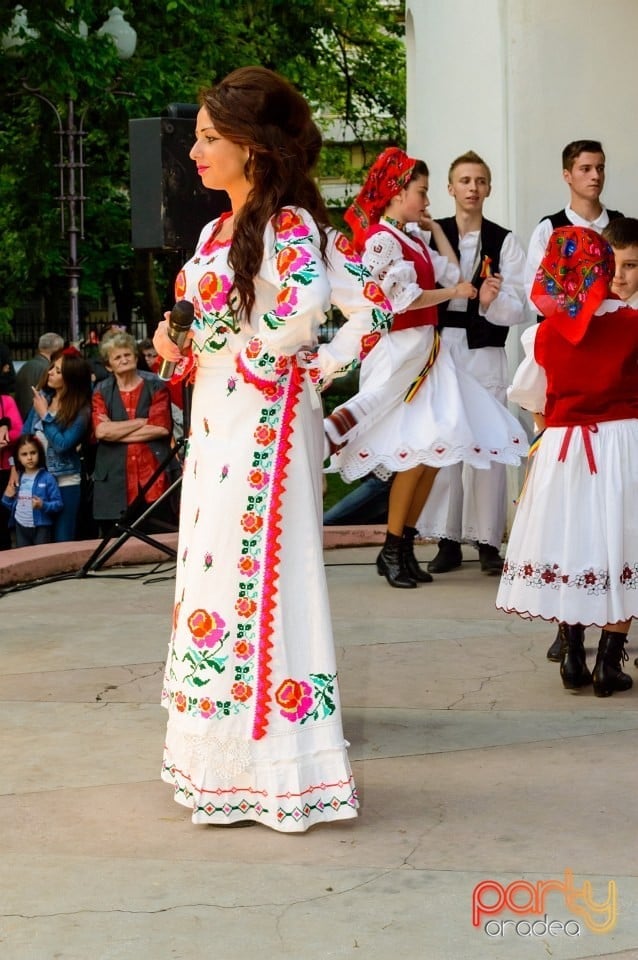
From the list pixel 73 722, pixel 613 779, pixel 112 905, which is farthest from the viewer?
pixel 73 722

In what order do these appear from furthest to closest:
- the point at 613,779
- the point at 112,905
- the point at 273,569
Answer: the point at 613,779, the point at 273,569, the point at 112,905

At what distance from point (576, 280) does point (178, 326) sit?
1.92m

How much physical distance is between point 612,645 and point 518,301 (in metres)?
3.08

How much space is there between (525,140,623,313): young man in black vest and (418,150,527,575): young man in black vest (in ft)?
0.55

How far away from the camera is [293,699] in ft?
14.4

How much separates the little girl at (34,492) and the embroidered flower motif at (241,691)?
6.05 metres

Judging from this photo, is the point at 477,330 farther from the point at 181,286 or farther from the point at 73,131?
the point at 73,131

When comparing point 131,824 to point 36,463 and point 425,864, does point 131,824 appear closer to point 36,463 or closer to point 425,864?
point 425,864

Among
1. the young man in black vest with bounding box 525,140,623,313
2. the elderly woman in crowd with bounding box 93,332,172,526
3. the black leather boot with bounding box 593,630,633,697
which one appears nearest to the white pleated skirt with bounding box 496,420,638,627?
the black leather boot with bounding box 593,630,633,697

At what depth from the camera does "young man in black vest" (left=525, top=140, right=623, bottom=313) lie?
27.3 feet

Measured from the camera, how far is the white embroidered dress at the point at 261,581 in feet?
14.3

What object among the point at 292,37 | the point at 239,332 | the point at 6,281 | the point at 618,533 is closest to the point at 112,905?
the point at 239,332

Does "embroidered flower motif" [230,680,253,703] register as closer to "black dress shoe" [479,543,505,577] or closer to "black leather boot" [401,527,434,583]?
"black leather boot" [401,527,434,583]

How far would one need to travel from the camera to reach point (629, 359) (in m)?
5.84
